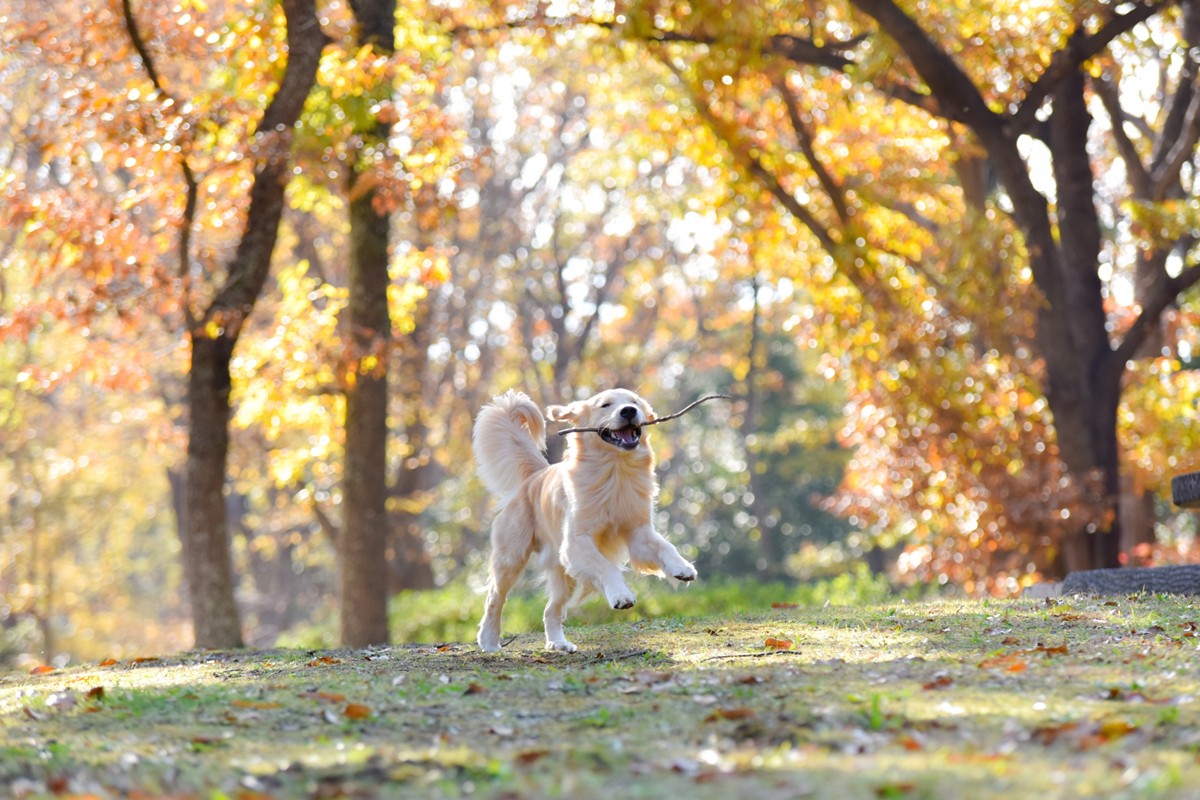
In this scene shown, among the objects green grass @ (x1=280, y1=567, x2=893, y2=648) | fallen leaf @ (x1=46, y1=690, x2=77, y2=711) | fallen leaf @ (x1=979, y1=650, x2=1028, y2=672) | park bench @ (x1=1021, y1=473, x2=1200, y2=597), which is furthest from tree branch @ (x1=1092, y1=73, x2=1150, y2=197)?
fallen leaf @ (x1=46, y1=690, x2=77, y2=711)

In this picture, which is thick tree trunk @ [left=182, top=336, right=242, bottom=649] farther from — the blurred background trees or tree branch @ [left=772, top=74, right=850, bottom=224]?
tree branch @ [left=772, top=74, right=850, bottom=224]

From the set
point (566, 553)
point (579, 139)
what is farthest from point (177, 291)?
point (579, 139)

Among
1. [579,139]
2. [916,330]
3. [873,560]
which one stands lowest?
[873,560]

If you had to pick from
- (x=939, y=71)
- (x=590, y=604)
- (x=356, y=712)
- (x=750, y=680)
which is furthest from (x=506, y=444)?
(x=590, y=604)

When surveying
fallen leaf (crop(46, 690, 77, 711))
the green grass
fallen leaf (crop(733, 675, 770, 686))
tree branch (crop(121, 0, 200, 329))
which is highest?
tree branch (crop(121, 0, 200, 329))

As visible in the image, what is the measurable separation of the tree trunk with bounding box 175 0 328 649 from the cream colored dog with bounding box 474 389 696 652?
3950mm

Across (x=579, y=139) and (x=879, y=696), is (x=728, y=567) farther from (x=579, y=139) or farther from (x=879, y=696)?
(x=879, y=696)

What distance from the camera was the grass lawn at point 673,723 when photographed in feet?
12.9

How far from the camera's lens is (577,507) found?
7.62 meters

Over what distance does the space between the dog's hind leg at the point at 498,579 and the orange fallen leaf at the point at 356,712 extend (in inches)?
119

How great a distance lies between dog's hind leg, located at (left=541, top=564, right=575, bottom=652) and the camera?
8.06 metres

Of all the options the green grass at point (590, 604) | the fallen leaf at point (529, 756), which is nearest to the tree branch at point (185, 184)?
the green grass at point (590, 604)

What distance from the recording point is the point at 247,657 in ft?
29.4

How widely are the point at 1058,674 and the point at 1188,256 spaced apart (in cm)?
1110
